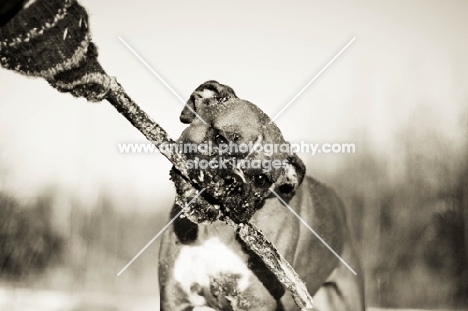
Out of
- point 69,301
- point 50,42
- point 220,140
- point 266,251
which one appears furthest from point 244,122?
point 69,301

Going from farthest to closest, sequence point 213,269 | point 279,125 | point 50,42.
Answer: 1. point 279,125
2. point 213,269
3. point 50,42

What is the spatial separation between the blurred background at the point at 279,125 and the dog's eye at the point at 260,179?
8.3 inches

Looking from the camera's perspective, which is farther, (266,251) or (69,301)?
(69,301)

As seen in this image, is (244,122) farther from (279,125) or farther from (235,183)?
(279,125)

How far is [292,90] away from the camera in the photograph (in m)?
0.86

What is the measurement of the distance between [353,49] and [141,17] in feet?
1.30

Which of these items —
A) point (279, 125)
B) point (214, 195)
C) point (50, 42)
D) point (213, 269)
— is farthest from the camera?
point (279, 125)

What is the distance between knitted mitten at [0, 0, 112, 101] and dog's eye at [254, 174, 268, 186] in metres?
0.29

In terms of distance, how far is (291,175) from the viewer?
703mm

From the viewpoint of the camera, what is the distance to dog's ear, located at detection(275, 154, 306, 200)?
0.69 m

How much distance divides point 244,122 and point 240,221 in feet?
0.44

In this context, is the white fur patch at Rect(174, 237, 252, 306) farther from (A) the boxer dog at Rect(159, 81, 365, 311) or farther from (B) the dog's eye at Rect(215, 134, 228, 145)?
(B) the dog's eye at Rect(215, 134, 228, 145)

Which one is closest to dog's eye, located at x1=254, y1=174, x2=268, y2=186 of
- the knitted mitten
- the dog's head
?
the dog's head

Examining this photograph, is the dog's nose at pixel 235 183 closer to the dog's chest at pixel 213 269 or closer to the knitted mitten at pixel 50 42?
the dog's chest at pixel 213 269
